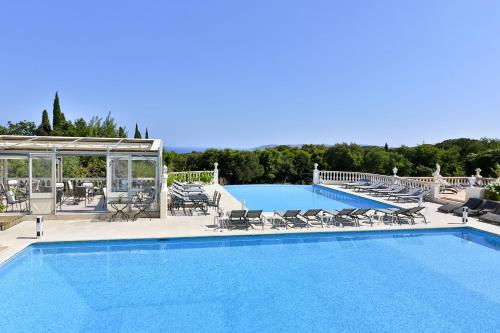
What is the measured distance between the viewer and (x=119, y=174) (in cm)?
1280

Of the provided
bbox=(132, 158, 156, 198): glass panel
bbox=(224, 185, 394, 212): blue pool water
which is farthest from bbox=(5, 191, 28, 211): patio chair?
bbox=(224, 185, 394, 212): blue pool water

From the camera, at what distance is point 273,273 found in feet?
25.6

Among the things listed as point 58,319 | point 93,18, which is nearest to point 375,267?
point 58,319

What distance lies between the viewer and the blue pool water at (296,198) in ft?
55.9

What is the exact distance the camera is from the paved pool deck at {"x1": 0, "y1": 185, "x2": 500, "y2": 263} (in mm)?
9312

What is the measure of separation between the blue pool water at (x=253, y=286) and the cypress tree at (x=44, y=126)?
33.5 m

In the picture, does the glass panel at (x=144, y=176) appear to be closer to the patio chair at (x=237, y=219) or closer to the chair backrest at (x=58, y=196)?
the chair backrest at (x=58, y=196)

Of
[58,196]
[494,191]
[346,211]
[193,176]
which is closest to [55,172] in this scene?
[58,196]

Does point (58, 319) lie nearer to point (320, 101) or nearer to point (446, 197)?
point (446, 197)

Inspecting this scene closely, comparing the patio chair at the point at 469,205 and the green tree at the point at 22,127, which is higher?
the green tree at the point at 22,127

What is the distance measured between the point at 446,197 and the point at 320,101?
1728cm

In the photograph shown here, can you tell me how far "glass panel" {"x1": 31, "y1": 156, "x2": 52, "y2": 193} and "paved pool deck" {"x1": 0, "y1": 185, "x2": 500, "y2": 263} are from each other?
1.37 meters

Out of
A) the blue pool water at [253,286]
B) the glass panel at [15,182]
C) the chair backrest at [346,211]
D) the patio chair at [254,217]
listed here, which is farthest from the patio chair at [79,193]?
the chair backrest at [346,211]

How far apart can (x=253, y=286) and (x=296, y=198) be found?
1328 cm
